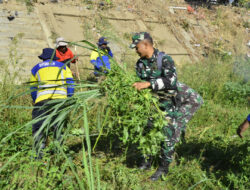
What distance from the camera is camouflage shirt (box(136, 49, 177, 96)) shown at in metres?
2.55

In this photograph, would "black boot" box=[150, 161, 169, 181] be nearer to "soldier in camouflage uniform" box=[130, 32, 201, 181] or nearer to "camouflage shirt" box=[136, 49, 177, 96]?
"soldier in camouflage uniform" box=[130, 32, 201, 181]

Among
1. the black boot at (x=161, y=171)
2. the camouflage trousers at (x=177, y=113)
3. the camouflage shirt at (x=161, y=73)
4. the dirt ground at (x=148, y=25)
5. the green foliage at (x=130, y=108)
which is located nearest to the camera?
the green foliage at (x=130, y=108)

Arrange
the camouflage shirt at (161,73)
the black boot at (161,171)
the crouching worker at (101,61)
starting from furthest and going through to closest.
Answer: the black boot at (161,171)
the camouflage shirt at (161,73)
the crouching worker at (101,61)

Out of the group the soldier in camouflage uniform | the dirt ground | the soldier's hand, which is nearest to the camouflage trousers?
the soldier in camouflage uniform

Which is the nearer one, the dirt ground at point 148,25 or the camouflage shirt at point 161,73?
the camouflage shirt at point 161,73

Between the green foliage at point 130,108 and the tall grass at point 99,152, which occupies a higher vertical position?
A: the green foliage at point 130,108

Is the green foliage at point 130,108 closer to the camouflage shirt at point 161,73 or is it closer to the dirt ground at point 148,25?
the camouflage shirt at point 161,73

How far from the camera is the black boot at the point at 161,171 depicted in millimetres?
3068

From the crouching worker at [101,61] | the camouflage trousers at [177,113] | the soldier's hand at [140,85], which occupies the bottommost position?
the camouflage trousers at [177,113]

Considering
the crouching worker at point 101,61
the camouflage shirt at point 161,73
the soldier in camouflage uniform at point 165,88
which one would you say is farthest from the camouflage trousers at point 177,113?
the crouching worker at point 101,61

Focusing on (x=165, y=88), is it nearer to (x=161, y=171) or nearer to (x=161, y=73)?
(x=161, y=73)

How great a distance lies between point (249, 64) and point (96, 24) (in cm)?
506

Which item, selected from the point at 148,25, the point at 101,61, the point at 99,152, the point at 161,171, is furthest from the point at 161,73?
the point at 148,25

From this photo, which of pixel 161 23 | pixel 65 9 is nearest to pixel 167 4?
pixel 161 23
